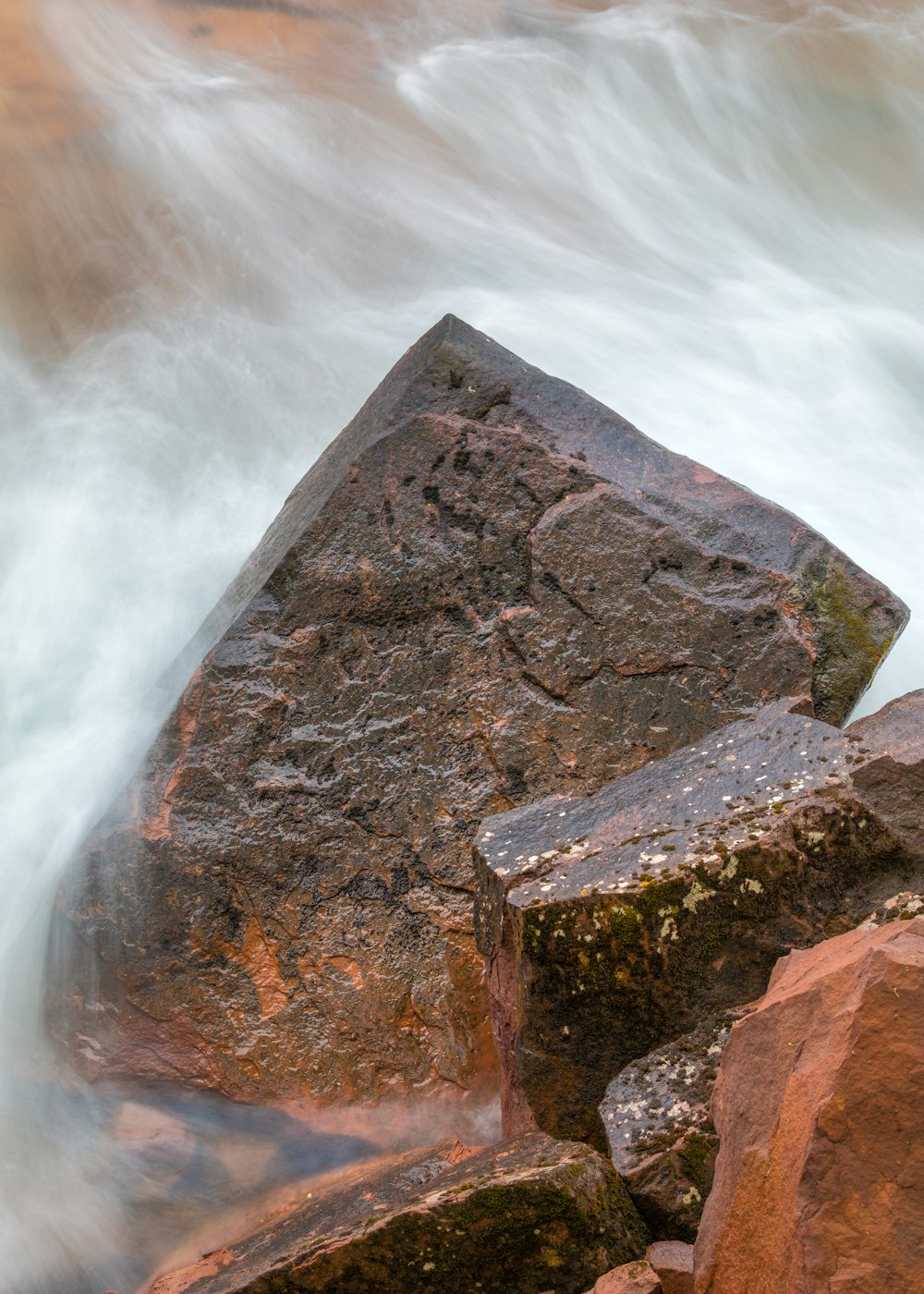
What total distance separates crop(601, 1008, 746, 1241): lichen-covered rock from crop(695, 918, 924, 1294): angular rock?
0.31 metres

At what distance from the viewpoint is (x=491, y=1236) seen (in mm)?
2432

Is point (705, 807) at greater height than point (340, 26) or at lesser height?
lesser

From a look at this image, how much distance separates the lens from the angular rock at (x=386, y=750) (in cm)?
356

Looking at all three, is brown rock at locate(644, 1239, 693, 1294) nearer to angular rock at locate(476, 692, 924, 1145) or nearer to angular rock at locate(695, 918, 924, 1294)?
angular rock at locate(695, 918, 924, 1294)

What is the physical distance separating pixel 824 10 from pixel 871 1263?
9.71m

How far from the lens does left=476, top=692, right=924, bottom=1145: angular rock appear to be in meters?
2.65

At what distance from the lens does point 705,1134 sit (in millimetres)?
2420

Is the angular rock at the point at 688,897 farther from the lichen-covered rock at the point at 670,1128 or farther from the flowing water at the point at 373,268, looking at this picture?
the flowing water at the point at 373,268

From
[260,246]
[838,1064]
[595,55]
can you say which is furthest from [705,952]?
[595,55]

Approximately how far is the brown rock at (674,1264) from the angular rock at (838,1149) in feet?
0.41

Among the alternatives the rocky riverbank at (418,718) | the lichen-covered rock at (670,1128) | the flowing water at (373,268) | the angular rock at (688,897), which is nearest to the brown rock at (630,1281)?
the lichen-covered rock at (670,1128)

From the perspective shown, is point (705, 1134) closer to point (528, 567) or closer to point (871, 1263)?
point (871, 1263)

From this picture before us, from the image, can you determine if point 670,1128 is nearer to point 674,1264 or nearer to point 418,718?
point 674,1264

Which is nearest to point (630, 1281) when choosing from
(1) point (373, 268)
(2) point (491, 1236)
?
(2) point (491, 1236)
